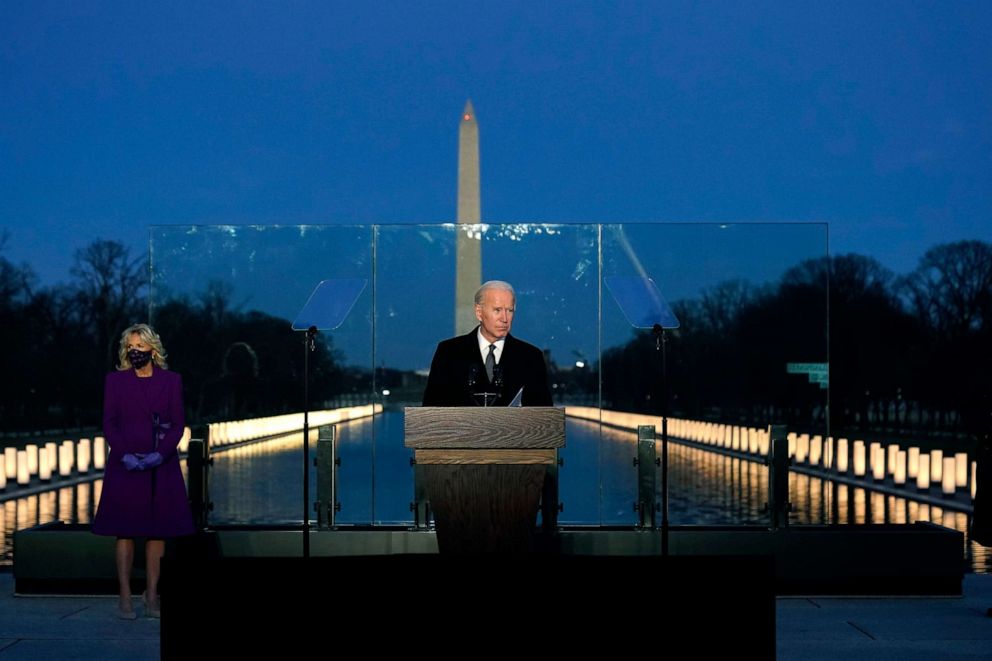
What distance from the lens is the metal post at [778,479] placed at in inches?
396

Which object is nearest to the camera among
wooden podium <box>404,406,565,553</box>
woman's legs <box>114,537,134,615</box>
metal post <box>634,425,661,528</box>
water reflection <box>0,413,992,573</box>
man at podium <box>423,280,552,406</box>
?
wooden podium <box>404,406,565,553</box>

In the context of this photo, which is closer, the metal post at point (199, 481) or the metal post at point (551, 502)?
the metal post at point (551, 502)

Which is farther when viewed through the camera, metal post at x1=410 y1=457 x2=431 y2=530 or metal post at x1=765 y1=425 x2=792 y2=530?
metal post at x1=410 y1=457 x2=431 y2=530

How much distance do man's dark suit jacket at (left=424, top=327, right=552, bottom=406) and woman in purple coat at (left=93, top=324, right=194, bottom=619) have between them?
2.03 metres

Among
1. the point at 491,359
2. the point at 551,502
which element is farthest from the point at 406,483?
the point at 491,359

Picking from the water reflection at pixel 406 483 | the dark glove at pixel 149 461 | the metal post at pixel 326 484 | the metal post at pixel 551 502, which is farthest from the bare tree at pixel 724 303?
the dark glove at pixel 149 461

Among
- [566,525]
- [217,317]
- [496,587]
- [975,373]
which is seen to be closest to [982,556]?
[566,525]

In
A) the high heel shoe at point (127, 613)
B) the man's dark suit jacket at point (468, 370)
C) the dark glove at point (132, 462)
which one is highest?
the man's dark suit jacket at point (468, 370)

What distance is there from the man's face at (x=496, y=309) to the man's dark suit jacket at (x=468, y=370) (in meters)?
0.25

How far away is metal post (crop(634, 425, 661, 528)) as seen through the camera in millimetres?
10312

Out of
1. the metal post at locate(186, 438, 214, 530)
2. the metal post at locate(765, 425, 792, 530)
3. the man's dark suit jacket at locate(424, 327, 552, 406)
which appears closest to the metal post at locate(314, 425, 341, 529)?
the metal post at locate(186, 438, 214, 530)

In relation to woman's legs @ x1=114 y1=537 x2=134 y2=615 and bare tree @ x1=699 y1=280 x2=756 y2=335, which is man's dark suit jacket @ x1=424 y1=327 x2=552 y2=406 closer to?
woman's legs @ x1=114 y1=537 x2=134 y2=615

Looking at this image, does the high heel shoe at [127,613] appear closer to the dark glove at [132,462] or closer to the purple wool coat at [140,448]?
the purple wool coat at [140,448]

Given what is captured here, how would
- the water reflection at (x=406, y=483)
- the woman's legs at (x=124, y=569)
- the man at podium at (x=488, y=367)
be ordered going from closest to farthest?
1. the man at podium at (x=488, y=367)
2. the woman's legs at (x=124, y=569)
3. the water reflection at (x=406, y=483)
